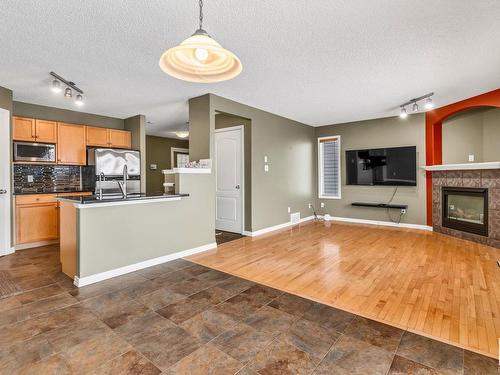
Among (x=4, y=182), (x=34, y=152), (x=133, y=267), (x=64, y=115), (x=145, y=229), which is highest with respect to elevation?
(x=64, y=115)

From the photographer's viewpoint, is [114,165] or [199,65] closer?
[199,65]

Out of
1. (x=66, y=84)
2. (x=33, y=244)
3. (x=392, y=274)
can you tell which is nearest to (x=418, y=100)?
(x=392, y=274)

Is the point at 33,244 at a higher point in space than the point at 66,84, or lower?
lower

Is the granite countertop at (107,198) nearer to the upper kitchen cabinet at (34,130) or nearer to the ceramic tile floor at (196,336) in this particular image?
the ceramic tile floor at (196,336)

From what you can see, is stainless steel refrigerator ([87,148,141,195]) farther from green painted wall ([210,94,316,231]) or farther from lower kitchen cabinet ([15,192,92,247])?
green painted wall ([210,94,316,231])

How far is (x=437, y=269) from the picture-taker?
10.6 ft

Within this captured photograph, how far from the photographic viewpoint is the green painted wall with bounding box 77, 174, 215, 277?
9.55 ft

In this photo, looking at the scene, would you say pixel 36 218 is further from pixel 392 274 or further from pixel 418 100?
pixel 418 100

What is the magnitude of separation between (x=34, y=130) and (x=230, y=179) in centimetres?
356

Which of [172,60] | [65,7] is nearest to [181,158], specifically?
[65,7]

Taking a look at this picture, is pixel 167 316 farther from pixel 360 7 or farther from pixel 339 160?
pixel 339 160

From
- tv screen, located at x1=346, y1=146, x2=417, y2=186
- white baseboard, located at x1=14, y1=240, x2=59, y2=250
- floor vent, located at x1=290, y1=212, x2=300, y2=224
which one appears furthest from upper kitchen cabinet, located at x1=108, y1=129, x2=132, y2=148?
tv screen, located at x1=346, y1=146, x2=417, y2=186

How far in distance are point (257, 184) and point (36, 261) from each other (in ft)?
12.2

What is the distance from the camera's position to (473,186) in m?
4.62
